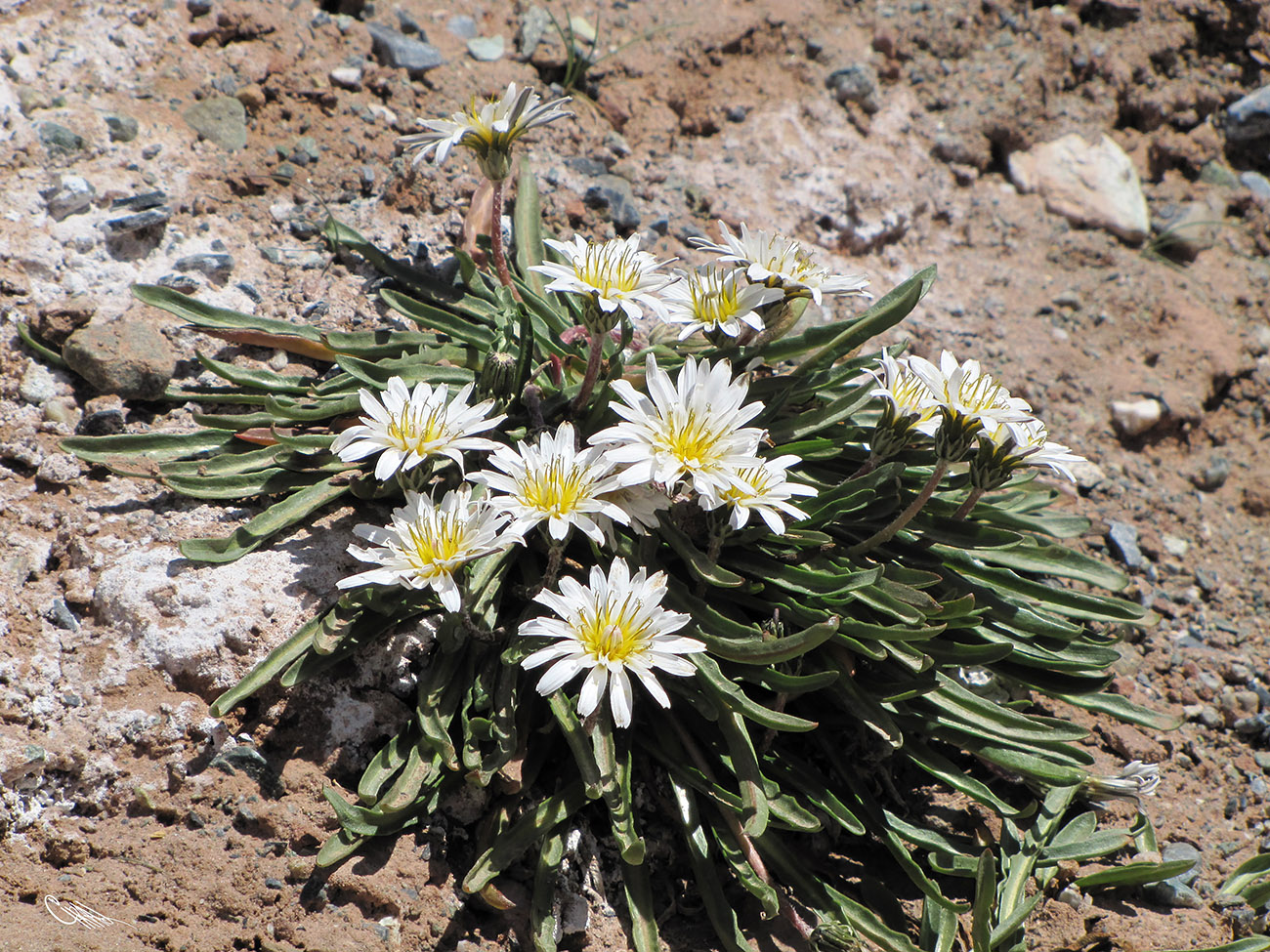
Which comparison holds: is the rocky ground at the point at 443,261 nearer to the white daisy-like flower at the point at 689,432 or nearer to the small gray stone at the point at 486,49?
the small gray stone at the point at 486,49

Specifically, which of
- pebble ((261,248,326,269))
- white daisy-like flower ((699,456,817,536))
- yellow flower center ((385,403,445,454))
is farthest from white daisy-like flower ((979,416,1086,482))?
pebble ((261,248,326,269))

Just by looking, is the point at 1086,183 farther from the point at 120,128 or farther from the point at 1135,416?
the point at 120,128

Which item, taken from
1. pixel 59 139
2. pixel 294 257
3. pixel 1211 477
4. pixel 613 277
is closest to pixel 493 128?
pixel 613 277

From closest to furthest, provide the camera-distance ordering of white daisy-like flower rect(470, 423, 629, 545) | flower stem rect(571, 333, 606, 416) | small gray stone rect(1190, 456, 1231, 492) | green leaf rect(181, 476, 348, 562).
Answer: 1. white daisy-like flower rect(470, 423, 629, 545)
2. green leaf rect(181, 476, 348, 562)
3. flower stem rect(571, 333, 606, 416)
4. small gray stone rect(1190, 456, 1231, 492)

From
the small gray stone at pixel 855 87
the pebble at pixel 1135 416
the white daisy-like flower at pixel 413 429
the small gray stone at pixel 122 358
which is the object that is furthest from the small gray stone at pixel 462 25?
the pebble at pixel 1135 416

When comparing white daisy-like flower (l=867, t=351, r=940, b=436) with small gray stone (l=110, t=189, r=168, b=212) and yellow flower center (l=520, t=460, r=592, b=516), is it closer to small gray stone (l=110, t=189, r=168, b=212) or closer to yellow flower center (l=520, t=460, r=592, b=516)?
yellow flower center (l=520, t=460, r=592, b=516)
